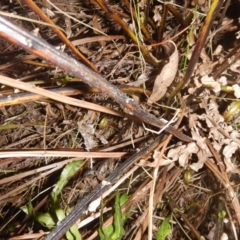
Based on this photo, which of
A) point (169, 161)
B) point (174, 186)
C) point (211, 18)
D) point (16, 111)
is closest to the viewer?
point (211, 18)

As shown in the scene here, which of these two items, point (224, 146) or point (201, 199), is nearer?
point (224, 146)

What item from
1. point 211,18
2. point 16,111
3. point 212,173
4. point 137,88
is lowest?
point 16,111

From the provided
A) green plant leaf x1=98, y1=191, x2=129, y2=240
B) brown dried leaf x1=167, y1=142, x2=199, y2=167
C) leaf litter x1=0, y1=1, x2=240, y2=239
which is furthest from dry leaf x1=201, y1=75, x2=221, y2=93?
green plant leaf x1=98, y1=191, x2=129, y2=240

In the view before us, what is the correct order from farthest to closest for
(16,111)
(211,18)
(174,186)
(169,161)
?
(16,111)
(174,186)
(169,161)
(211,18)

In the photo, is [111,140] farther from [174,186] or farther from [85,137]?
[174,186]

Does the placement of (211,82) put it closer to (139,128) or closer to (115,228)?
(139,128)

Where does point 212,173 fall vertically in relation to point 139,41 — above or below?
below

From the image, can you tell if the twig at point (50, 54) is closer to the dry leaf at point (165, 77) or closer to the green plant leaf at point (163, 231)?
the dry leaf at point (165, 77)

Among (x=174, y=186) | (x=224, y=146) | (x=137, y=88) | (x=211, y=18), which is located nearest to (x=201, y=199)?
(x=174, y=186)
